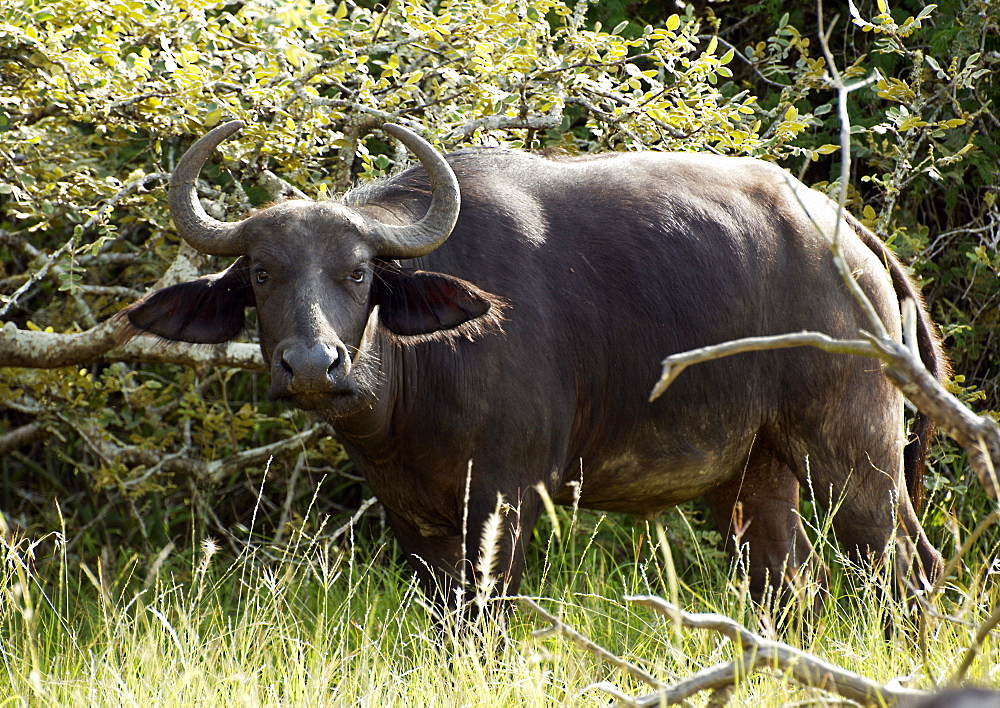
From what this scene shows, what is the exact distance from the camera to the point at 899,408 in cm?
448

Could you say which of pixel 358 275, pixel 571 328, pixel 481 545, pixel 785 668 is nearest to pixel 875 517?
pixel 571 328

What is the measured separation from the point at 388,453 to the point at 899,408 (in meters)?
2.05

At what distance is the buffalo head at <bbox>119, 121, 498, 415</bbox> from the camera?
369 cm

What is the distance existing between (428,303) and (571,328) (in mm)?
608

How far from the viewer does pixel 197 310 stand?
4137 mm

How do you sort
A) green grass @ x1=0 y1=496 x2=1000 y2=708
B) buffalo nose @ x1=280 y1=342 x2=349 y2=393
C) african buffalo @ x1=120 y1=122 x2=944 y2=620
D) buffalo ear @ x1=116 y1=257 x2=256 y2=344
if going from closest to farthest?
1. green grass @ x1=0 y1=496 x2=1000 y2=708
2. buffalo nose @ x1=280 y1=342 x2=349 y2=393
3. african buffalo @ x1=120 y1=122 x2=944 y2=620
4. buffalo ear @ x1=116 y1=257 x2=256 y2=344

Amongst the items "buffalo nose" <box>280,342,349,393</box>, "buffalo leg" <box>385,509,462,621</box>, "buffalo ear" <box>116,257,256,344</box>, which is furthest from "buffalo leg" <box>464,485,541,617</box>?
"buffalo ear" <box>116,257,256,344</box>

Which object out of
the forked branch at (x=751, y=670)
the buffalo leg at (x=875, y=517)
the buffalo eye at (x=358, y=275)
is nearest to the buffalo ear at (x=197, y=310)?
the buffalo eye at (x=358, y=275)

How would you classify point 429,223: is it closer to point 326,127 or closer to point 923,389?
point 326,127

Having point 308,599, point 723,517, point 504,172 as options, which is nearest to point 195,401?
point 308,599

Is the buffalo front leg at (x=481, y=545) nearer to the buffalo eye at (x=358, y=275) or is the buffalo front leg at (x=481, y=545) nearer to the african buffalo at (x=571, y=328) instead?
the african buffalo at (x=571, y=328)

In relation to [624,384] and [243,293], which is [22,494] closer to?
[243,293]

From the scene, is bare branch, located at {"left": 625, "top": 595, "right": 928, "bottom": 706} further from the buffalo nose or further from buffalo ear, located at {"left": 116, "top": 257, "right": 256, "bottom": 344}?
buffalo ear, located at {"left": 116, "top": 257, "right": 256, "bottom": 344}

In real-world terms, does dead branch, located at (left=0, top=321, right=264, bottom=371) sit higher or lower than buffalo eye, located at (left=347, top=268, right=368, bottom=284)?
lower
